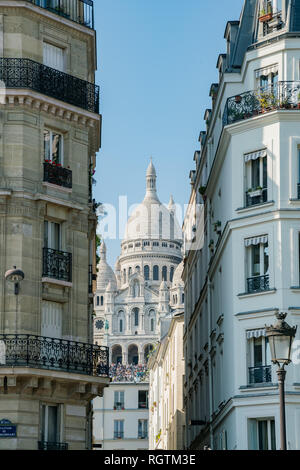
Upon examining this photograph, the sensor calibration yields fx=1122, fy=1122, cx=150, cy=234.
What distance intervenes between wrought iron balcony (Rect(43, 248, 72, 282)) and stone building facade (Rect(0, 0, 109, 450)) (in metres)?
0.03

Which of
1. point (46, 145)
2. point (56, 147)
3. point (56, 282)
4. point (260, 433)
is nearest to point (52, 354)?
point (56, 282)

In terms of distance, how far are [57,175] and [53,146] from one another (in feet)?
4.25

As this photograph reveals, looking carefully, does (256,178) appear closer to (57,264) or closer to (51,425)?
(57,264)

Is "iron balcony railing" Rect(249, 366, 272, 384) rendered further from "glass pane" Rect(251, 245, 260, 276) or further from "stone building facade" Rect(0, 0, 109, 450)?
"stone building facade" Rect(0, 0, 109, 450)

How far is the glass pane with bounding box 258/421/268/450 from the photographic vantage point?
37156 mm

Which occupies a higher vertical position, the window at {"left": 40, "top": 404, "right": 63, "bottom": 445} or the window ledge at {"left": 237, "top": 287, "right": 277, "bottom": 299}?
the window ledge at {"left": 237, "top": 287, "right": 277, "bottom": 299}

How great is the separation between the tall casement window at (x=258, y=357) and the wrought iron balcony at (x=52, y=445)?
6.60 meters

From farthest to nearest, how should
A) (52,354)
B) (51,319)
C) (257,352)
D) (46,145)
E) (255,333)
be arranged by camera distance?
(46,145) → (257,352) → (255,333) → (51,319) → (52,354)

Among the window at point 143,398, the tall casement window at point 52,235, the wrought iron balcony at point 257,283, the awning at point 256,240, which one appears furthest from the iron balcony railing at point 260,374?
the window at point 143,398

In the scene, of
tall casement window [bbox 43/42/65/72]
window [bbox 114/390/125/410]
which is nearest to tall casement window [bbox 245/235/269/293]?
tall casement window [bbox 43/42/65/72]

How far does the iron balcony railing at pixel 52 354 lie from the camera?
34.8 m

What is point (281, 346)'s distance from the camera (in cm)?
2489

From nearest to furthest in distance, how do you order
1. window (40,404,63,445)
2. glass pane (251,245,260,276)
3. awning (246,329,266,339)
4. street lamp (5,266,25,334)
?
1. street lamp (5,266,25,334)
2. window (40,404,63,445)
3. awning (246,329,266,339)
4. glass pane (251,245,260,276)
